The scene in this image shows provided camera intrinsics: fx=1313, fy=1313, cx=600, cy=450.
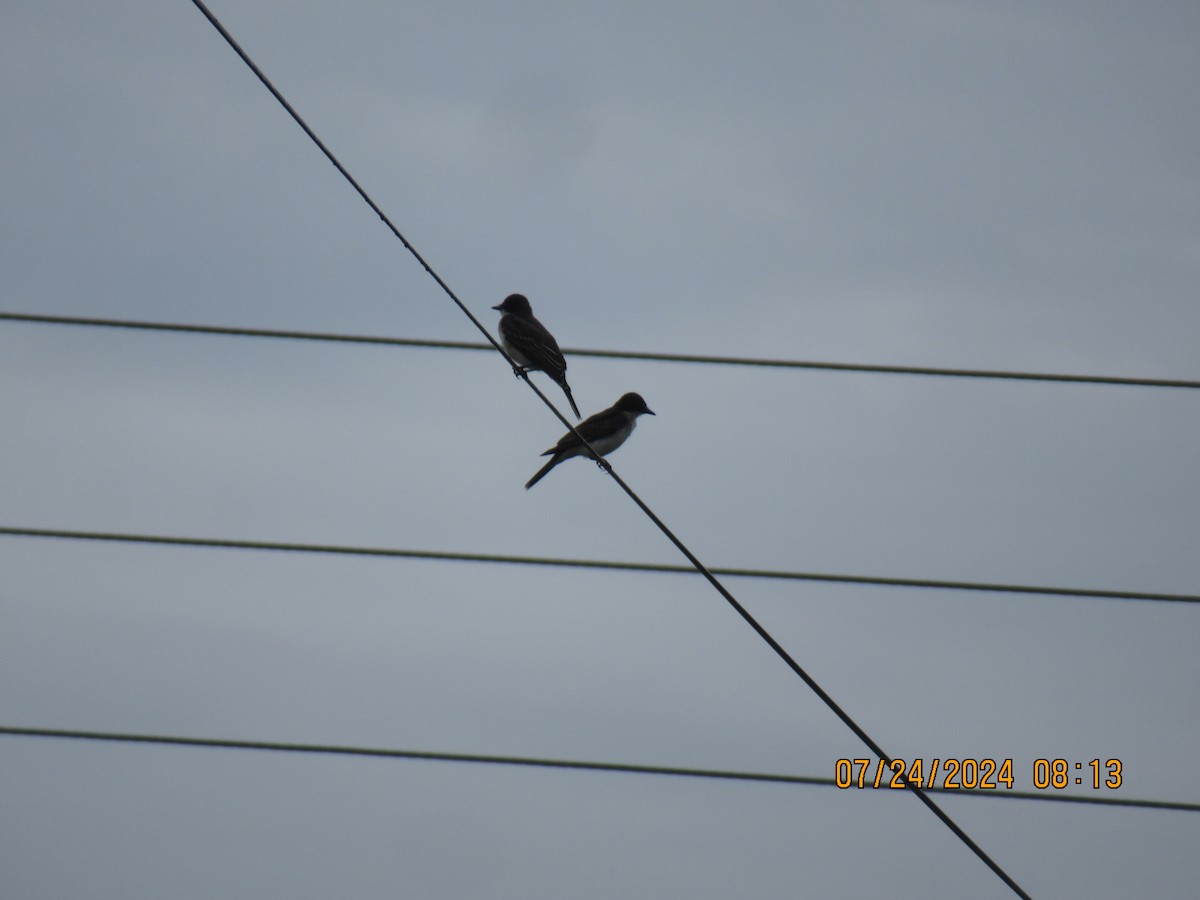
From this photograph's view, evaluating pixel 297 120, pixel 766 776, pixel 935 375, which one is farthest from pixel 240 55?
pixel 766 776

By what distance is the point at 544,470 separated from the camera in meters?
→ 9.47

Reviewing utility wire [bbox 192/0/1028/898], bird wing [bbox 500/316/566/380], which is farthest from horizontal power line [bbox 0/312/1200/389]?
bird wing [bbox 500/316/566/380]

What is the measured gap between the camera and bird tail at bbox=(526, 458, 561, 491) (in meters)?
9.31

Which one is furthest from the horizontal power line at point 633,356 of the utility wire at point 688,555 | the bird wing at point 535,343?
the bird wing at point 535,343

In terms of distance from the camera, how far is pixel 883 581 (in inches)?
202

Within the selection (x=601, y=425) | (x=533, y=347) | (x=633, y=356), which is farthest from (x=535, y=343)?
(x=633, y=356)

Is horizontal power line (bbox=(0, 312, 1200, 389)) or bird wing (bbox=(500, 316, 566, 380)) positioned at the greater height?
bird wing (bbox=(500, 316, 566, 380))

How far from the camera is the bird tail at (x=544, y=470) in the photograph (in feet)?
30.6

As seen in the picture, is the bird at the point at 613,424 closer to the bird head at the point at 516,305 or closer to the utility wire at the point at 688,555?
the bird head at the point at 516,305

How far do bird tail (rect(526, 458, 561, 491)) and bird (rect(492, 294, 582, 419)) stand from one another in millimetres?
561

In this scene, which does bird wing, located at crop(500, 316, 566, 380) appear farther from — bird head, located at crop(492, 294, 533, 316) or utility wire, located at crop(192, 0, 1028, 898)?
utility wire, located at crop(192, 0, 1028, 898)

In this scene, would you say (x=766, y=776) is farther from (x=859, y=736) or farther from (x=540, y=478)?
(x=540, y=478)

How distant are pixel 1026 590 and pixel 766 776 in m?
1.29

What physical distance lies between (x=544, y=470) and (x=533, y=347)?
37.9 inches
